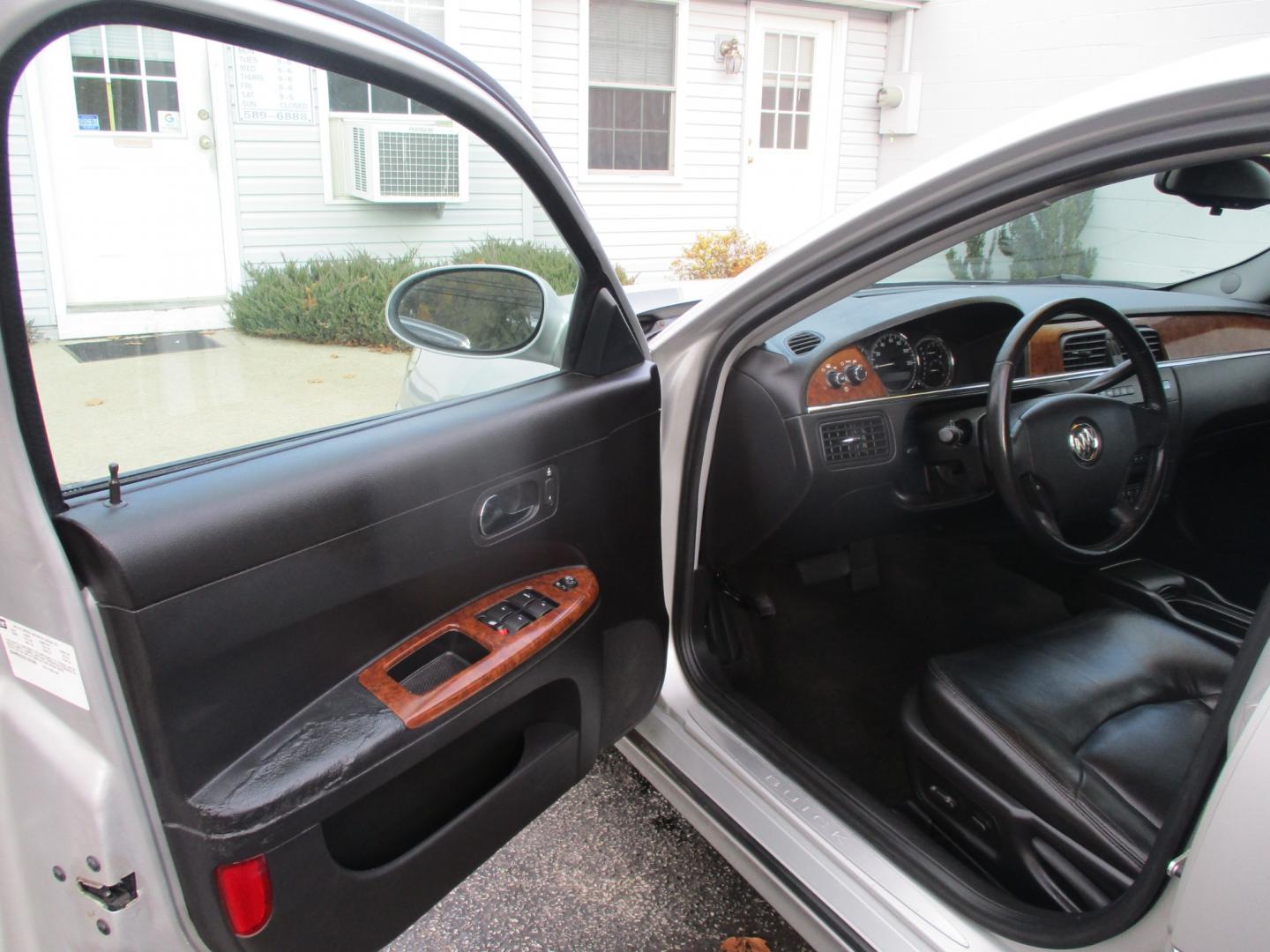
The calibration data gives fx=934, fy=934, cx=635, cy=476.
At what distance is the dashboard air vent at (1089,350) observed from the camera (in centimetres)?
255

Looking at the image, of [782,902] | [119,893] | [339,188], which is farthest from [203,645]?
[782,902]

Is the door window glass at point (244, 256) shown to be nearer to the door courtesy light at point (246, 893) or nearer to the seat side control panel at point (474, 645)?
the seat side control panel at point (474, 645)

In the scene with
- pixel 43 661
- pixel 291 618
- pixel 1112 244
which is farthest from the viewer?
pixel 1112 244

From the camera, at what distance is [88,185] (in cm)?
112

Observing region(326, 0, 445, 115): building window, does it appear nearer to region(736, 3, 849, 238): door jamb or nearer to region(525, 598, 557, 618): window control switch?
region(525, 598, 557, 618): window control switch

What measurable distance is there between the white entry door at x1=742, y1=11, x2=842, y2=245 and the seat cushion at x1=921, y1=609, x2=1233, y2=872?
25.9 feet

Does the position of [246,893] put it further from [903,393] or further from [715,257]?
[715,257]

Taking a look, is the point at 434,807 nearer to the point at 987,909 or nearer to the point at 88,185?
the point at 987,909

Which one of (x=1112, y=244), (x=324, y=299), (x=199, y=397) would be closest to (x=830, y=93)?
(x=1112, y=244)

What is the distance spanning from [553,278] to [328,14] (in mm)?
651

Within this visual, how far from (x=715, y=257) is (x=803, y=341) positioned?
6.41 m

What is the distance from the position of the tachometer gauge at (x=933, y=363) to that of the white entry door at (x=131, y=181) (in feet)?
5.44

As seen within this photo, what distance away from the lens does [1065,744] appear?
60.4 inches

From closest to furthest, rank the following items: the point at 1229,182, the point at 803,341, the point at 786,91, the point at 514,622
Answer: the point at 514,622 < the point at 1229,182 < the point at 803,341 < the point at 786,91
